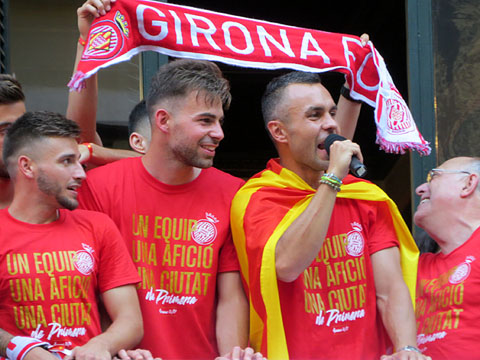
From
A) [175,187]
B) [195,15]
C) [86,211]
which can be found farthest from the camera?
[195,15]

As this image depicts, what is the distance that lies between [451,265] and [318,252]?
920 mm

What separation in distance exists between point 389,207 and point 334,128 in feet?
1.55

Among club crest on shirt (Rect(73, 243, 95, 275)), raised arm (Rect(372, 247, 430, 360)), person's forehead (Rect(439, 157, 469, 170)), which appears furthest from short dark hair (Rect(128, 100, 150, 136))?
person's forehead (Rect(439, 157, 469, 170))

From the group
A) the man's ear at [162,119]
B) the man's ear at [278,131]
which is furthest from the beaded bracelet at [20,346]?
the man's ear at [278,131]

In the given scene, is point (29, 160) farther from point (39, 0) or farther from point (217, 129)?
point (39, 0)

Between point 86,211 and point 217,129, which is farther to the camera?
point 217,129

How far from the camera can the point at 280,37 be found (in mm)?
4809

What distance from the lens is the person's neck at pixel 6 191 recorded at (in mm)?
4342

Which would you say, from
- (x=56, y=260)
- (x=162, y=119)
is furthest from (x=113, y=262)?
(x=162, y=119)

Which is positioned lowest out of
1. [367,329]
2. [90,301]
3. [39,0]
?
[367,329]

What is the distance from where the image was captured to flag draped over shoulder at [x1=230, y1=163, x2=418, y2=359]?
4066 mm

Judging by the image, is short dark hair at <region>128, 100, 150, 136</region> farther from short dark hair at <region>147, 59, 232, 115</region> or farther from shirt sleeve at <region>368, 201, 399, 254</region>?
shirt sleeve at <region>368, 201, 399, 254</region>

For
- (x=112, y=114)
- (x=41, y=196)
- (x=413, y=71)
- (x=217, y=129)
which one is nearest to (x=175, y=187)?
(x=217, y=129)

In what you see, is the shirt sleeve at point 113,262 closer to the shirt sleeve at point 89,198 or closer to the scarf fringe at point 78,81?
the shirt sleeve at point 89,198
